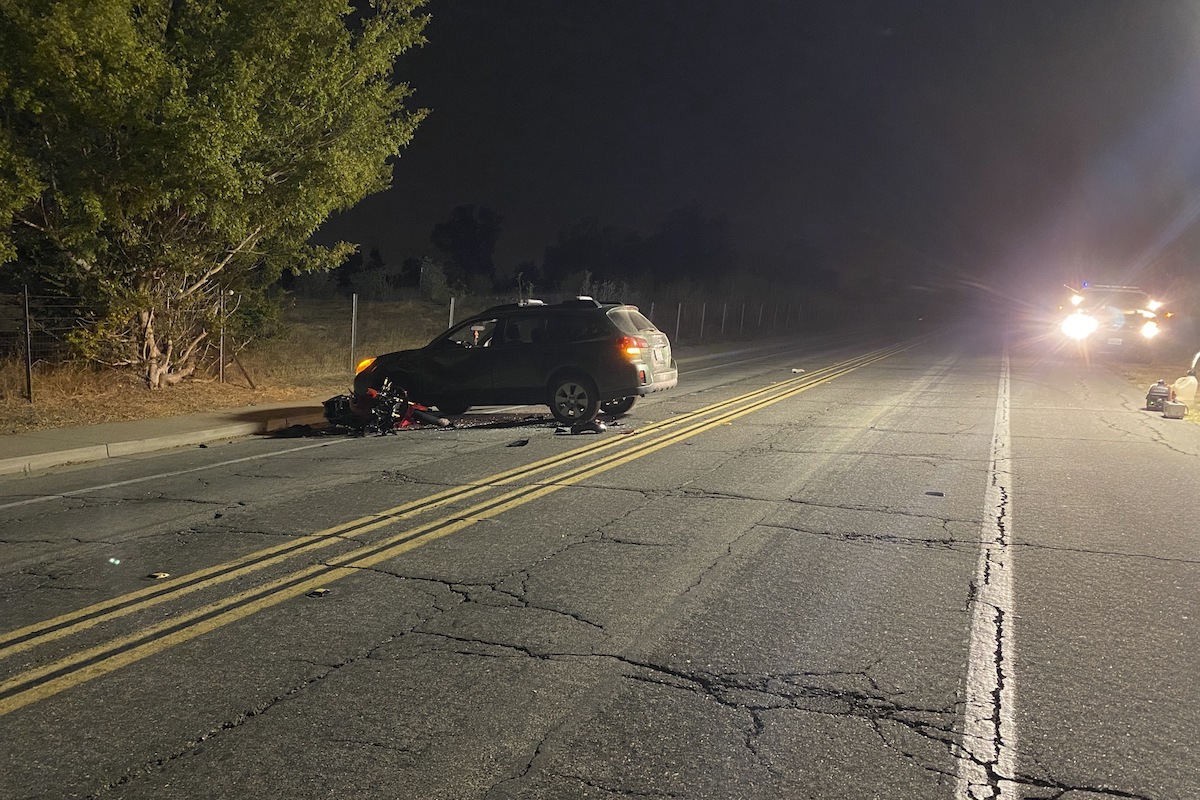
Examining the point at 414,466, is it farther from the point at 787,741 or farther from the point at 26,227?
the point at 26,227

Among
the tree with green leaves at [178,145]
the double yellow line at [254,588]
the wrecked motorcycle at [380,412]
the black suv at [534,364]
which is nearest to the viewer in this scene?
the double yellow line at [254,588]

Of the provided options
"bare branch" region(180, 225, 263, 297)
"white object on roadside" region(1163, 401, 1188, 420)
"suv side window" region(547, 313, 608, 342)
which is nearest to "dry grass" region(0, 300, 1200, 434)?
"white object on roadside" region(1163, 401, 1188, 420)

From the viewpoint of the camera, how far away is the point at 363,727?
385cm

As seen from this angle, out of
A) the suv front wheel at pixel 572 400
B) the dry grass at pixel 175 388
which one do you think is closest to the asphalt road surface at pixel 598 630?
the suv front wheel at pixel 572 400

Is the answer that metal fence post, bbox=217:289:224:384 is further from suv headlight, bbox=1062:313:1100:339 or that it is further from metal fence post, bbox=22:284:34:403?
suv headlight, bbox=1062:313:1100:339

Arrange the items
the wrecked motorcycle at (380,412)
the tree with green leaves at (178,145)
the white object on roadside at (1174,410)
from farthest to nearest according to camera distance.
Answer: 1. the white object on roadside at (1174,410)
2. the wrecked motorcycle at (380,412)
3. the tree with green leaves at (178,145)

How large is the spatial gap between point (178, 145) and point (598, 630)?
33.0 ft

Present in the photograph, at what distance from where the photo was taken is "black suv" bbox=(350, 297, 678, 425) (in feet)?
42.8

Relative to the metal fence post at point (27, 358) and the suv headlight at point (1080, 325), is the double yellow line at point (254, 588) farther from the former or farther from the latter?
the suv headlight at point (1080, 325)

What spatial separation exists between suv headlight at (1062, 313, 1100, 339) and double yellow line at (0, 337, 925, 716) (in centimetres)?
2464

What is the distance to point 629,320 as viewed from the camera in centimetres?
1353

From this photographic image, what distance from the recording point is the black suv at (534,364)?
1305 cm

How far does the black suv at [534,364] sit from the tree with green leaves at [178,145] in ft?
11.2

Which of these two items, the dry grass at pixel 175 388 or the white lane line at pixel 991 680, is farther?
the dry grass at pixel 175 388
